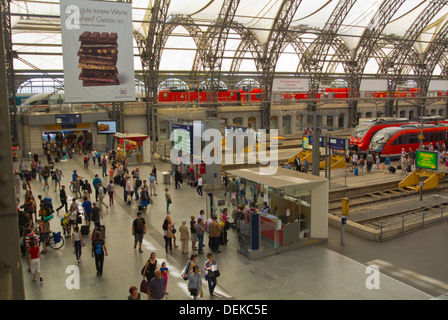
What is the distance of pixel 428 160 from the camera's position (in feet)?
69.2

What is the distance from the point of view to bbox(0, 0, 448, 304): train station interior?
1012 cm

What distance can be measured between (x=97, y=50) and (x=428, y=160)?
19850mm

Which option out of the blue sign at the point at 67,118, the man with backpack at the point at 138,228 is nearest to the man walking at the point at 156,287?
the man with backpack at the point at 138,228

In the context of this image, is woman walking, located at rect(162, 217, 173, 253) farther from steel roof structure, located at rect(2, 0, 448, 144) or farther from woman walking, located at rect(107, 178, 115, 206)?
steel roof structure, located at rect(2, 0, 448, 144)

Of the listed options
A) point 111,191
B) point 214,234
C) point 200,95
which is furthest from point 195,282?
point 200,95

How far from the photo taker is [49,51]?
141 ft

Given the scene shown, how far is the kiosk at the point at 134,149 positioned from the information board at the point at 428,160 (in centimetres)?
1704

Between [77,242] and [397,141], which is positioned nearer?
[77,242]

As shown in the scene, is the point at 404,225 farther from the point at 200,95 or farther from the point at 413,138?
the point at 200,95

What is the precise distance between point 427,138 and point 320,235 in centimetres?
2432

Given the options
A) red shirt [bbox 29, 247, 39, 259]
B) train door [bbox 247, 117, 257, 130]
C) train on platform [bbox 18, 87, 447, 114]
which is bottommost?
red shirt [bbox 29, 247, 39, 259]

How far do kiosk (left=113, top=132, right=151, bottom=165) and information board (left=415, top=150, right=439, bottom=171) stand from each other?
17043mm

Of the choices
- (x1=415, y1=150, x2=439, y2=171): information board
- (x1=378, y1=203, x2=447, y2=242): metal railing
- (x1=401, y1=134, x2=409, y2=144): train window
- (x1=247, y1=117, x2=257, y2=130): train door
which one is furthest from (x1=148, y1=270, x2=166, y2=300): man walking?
(x1=247, y1=117, x2=257, y2=130): train door
